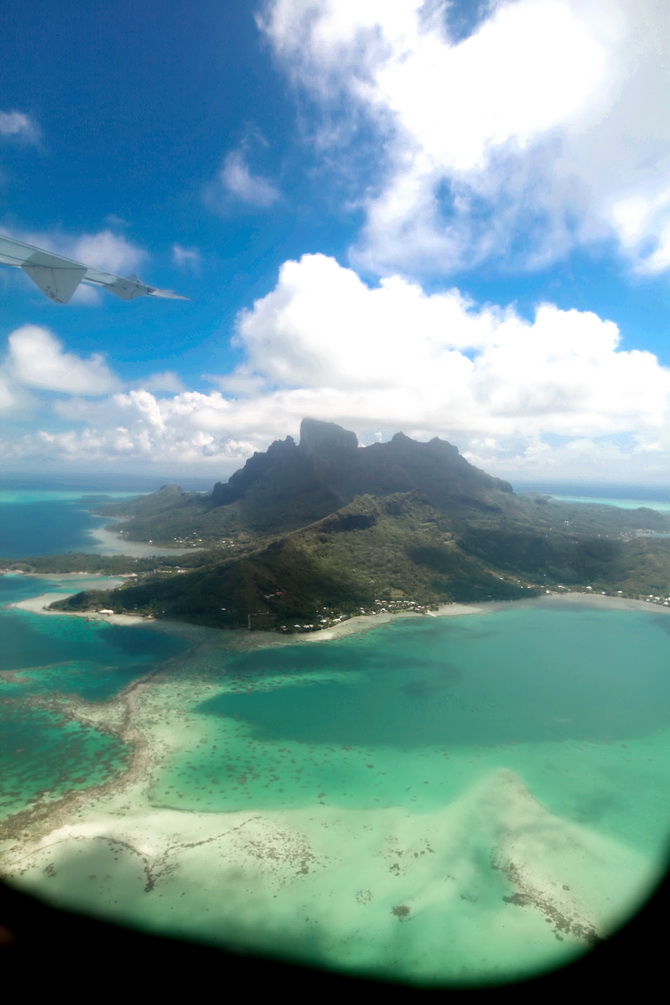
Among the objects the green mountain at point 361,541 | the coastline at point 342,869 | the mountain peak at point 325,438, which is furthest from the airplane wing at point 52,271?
the mountain peak at point 325,438

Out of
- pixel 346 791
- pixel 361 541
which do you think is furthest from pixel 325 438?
pixel 346 791

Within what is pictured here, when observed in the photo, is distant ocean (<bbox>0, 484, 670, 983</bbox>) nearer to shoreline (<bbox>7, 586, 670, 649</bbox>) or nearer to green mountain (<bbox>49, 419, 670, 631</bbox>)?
shoreline (<bbox>7, 586, 670, 649</bbox>)

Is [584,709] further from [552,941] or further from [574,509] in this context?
[574,509]

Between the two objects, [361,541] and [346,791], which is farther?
[361,541]

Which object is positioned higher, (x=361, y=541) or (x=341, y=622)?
(x=361, y=541)

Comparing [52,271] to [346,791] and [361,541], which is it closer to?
[346,791]

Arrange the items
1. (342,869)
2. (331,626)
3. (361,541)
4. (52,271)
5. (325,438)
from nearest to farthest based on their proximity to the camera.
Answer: (52,271) < (342,869) < (331,626) < (361,541) < (325,438)
